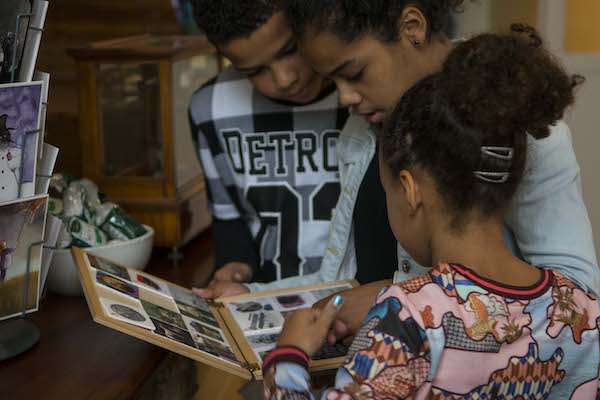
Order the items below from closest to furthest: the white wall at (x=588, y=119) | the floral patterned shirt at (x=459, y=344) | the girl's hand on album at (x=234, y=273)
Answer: the floral patterned shirt at (x=459, y=344) < the girl's hand on album at (x=234, y=273) < the white wall at (x=588, y=119)

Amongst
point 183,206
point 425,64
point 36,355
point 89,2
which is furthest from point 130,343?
point 89,2

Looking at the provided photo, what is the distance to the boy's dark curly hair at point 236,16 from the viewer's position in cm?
130

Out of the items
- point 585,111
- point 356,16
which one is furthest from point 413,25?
point 585,111

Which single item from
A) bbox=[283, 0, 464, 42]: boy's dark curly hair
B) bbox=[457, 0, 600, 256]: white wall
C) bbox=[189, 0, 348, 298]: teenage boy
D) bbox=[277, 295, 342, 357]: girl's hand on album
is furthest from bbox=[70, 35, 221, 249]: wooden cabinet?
bbox=[457, 0, 600, 256]: white wall

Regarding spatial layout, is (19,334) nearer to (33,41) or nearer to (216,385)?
(216,385)

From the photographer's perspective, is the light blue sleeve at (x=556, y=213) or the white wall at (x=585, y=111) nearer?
the light blue sleeve at (x=556, y=213)

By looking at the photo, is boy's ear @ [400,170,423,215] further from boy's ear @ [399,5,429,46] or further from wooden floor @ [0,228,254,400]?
wooden floor @ [0,228,254,400]

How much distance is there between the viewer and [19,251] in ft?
3.52

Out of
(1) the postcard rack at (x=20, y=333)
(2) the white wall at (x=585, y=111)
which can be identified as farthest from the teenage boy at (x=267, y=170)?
(2) the white wall at (x=585, y=111)

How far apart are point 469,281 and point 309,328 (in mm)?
219

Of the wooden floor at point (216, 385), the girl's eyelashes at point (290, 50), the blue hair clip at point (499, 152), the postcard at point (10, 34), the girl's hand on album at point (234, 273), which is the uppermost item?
the postcard at point (10, 34)

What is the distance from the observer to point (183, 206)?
5.36 feet

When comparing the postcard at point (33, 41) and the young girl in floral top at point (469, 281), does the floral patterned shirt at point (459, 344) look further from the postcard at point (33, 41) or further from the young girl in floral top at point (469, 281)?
the postcard at point (33, 41)

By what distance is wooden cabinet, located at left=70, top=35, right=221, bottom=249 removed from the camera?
157cm
